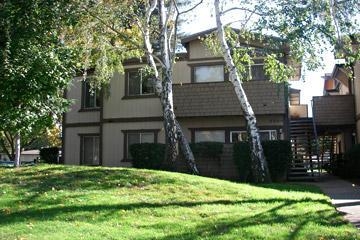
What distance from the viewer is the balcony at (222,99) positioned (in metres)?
23.0

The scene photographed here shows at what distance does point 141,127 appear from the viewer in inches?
1007

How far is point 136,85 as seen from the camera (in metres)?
26.1

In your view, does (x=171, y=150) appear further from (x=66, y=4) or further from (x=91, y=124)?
(x=91, y=124)

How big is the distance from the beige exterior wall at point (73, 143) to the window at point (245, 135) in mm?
7790

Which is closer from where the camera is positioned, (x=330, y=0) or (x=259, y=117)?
(x=330, y=0)

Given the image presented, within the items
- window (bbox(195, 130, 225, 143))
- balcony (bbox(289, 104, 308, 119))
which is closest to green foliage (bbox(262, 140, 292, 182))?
window (bbox(195, 130, 225, 143))

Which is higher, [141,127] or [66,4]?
[66,4]

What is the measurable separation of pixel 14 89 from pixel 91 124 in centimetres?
1625

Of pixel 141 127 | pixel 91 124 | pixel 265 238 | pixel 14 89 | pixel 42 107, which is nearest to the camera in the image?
pixel 265 238

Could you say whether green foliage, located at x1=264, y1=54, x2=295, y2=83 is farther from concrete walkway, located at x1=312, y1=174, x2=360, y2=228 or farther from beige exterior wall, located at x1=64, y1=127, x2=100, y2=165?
beige exterior wall, located at x1=64, y1=127, x2=100, y2=165

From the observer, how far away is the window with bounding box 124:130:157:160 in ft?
83.7

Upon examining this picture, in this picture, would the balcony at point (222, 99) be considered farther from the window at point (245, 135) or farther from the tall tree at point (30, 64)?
the tall tree at point (30, 64)

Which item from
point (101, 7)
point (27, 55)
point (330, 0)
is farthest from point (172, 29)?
point (27, 55)

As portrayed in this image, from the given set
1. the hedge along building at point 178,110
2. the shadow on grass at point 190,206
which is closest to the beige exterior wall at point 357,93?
the hedge along building at point 178,110
